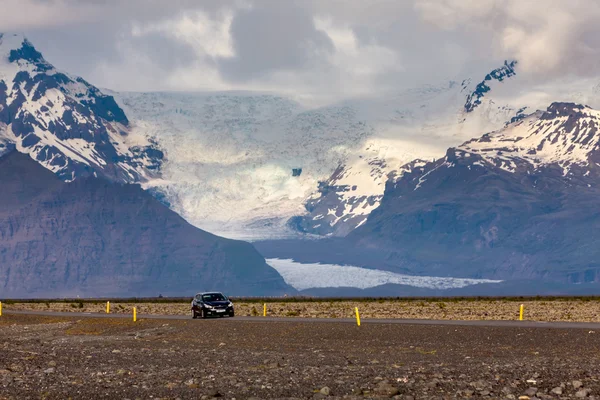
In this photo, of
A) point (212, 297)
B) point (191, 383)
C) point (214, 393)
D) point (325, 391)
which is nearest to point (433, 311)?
point (212, 297)

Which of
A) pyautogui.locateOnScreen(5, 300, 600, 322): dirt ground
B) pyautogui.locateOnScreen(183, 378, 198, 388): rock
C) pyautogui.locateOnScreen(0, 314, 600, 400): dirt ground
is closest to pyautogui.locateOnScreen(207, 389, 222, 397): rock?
pyautogui.locateOnScreen(0, 314, 600, 400): dirt ground

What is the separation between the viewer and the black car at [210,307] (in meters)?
88.1

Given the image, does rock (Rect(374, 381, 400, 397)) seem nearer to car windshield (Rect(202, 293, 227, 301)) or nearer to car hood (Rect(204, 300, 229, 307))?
car hood (Rect(204, 300, 229, 307))

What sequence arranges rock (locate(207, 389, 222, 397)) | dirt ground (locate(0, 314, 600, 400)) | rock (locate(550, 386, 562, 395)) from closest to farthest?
1. rock (locate(550, 386, 562, 395))
2. rock (locate(207, 389, 222, 397))
3. dirt ground (locate(0, 314, 600, 400))

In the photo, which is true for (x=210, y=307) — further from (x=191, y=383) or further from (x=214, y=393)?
(x=214, y=393)

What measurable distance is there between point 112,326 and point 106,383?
39.5m

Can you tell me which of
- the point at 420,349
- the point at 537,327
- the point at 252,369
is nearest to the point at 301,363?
the point at 252,369

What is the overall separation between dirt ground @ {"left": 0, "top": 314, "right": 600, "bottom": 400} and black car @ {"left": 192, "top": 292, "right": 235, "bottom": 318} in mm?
15436

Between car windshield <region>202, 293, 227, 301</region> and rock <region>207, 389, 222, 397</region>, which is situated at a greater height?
car windshield <region>202, 293, 227, 301</region>

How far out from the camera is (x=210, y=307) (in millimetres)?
88125

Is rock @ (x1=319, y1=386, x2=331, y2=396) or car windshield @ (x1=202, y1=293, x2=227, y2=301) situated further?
car windshield @ (x1=202, y1=293, x2=227, y2=301)

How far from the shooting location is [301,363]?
151 ft

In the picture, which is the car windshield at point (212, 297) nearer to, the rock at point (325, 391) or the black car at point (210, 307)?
the black car at point (210, 307)

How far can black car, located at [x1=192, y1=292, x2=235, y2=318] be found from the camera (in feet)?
289
